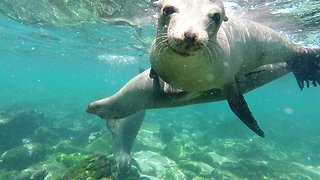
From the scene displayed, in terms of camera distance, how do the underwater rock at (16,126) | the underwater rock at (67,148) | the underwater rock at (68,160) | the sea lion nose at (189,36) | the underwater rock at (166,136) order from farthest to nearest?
the underwater rock at (166,136) → the underwater rock at (16,126) → the underwater rock at (67,148) → the underwater rock at (68,160) → the sea lion nose at (189,36)

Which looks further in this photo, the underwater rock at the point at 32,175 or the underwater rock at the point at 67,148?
the underwater rock at the point at 67,148

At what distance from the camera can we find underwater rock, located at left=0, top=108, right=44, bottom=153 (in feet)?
53.0

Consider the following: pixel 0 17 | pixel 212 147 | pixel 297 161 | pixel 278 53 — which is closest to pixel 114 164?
pixel 278 53

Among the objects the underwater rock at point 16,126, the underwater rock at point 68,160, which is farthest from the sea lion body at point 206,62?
the underwater rock at point 16,126

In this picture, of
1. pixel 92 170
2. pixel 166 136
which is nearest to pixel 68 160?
pixel 92 170

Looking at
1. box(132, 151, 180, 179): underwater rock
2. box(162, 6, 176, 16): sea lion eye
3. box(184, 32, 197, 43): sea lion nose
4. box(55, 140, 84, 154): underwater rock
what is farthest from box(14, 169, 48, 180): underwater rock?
box(184, 32, 197, 43): sea lion nose

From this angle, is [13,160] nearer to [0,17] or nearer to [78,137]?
[78,137]

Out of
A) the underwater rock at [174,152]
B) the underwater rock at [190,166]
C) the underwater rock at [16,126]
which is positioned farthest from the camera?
the underwater rock at [16,126]

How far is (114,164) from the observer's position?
814 cm

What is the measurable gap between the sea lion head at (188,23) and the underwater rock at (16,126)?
14845 millimetres

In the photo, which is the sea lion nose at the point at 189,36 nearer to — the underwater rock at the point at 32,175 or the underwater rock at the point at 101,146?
the underwater rock at the point at 32,175

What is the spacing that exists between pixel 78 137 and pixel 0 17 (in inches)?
398

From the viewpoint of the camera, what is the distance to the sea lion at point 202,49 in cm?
303

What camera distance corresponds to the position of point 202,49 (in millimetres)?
3154
